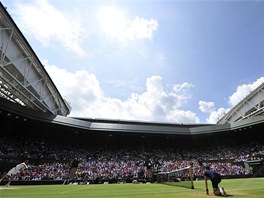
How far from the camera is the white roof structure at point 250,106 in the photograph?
43.6m

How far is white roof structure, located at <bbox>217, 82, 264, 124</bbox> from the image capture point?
4359cm

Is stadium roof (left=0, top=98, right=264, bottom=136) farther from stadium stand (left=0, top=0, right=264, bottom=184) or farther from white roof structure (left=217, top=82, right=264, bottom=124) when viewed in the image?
white roof structure (left=217, top=82, right=264, bottom=124)

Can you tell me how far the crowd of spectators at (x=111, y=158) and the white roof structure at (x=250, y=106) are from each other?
614cm

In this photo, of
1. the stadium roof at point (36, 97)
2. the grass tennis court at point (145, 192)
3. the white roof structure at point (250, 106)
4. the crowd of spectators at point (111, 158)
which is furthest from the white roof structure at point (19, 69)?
the white roof structure at point (250, 106)

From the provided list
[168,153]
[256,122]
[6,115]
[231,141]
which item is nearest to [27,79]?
[6,115]

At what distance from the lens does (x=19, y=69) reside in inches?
1232

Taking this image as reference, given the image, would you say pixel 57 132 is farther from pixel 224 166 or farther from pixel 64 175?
pixel 224 166

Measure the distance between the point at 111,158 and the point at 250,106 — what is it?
2846 centimetres

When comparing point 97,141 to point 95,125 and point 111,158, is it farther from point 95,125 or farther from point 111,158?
point 95,125

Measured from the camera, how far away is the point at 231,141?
51594mm

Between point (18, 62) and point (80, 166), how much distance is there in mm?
18459

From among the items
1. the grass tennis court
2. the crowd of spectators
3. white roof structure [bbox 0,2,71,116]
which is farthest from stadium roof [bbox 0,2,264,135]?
the grass tennis court

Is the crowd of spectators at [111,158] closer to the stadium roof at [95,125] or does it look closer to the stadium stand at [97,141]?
the stadium stand at [97,141]

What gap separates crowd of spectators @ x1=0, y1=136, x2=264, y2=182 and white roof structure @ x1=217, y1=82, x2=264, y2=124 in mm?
6145
